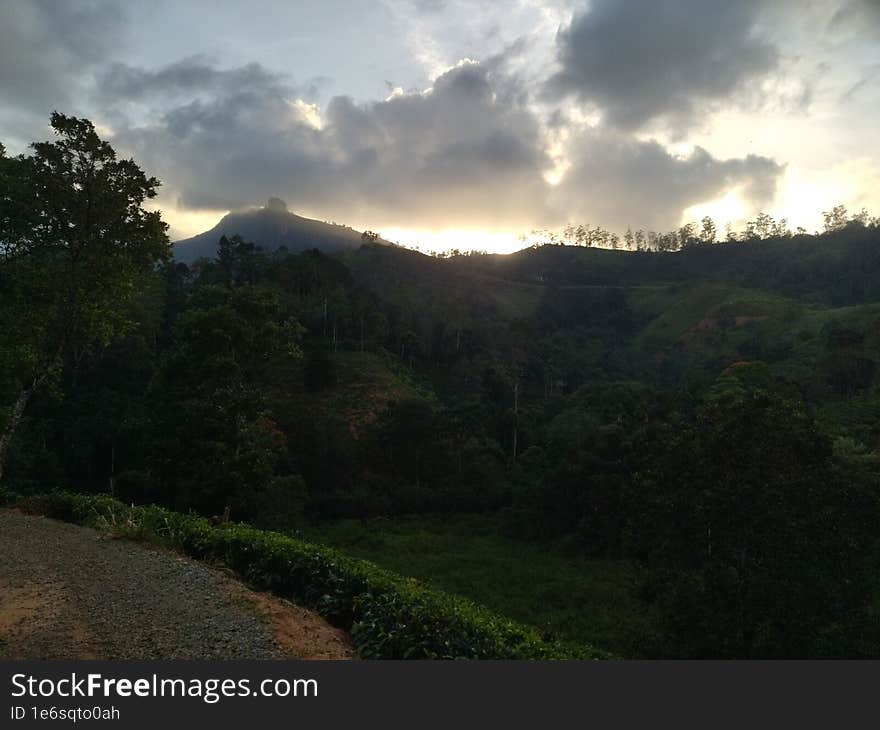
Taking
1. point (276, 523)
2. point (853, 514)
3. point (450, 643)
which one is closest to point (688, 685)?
point (450, 643)

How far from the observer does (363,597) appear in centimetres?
1052

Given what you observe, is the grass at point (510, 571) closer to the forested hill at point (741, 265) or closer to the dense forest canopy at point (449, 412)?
the dense forest canopy at point (449, 412)

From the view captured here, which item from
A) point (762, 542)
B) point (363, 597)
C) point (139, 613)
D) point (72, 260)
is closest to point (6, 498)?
point (72, 260)

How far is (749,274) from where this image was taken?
13612cm

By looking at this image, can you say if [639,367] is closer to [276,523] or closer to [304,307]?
[304,307]

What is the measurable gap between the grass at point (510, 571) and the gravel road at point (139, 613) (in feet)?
39.4

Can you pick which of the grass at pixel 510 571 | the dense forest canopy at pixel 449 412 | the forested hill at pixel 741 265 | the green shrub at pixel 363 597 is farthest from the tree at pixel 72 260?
the forested hill at pixel 741 265

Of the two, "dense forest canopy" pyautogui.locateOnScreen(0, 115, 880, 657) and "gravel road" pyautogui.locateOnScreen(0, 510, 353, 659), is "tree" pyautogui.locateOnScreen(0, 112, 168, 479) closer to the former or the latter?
"dense forest canopy" pyautogui.locateOnScreen(0, 115, 880, 657)

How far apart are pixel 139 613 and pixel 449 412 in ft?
150

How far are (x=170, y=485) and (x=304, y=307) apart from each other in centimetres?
3642

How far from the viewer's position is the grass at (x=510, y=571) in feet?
79.6

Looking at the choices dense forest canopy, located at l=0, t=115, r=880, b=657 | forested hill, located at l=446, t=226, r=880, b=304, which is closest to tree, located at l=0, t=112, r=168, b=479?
dense forest canopy, located at l=0, t=115, r=880, b=657

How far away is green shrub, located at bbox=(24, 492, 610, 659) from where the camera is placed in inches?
347

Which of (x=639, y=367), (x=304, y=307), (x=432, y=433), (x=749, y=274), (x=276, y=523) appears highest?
(x=749, y=274)
